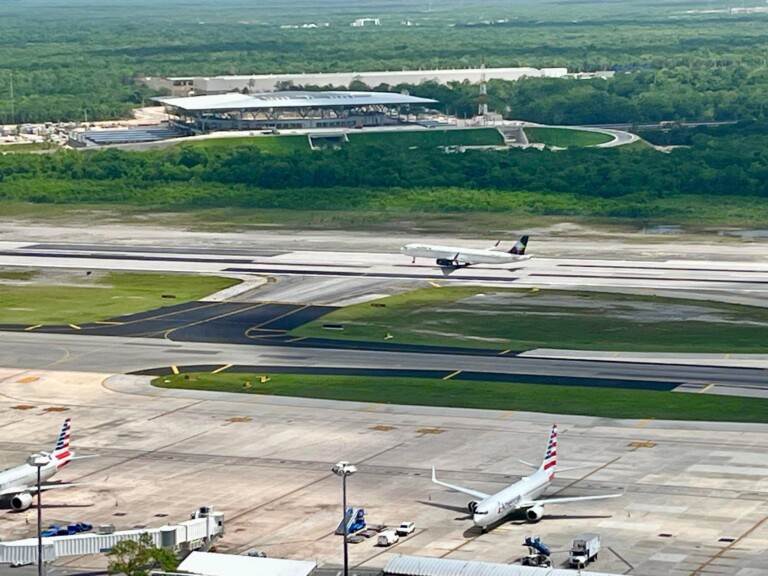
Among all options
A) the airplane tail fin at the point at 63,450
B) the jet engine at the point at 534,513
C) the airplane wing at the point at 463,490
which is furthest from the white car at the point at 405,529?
the airplane tail fin at the point at 63,450

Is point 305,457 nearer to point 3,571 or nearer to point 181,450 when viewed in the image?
point 181,450

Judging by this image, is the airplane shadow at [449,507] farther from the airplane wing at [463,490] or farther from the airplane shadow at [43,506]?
the airplane shadow at [43,506]

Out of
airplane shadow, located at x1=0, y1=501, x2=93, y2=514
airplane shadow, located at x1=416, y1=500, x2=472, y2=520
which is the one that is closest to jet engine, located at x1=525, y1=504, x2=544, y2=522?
airplane shadow, located at x1=416, y1=500, x2=472, y2=520

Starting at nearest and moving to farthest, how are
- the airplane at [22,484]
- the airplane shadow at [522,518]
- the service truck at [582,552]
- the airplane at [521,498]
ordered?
the service truck at [582,552] → the airplane at [521,498] → the airplane shadow at [522,518] → the airplane at [22,484]

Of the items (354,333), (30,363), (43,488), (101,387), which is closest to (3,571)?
(43,488)

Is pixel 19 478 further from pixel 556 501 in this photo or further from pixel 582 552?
pixel 582 552

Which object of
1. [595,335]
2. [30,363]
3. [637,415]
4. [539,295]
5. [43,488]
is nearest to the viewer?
[43,488]
